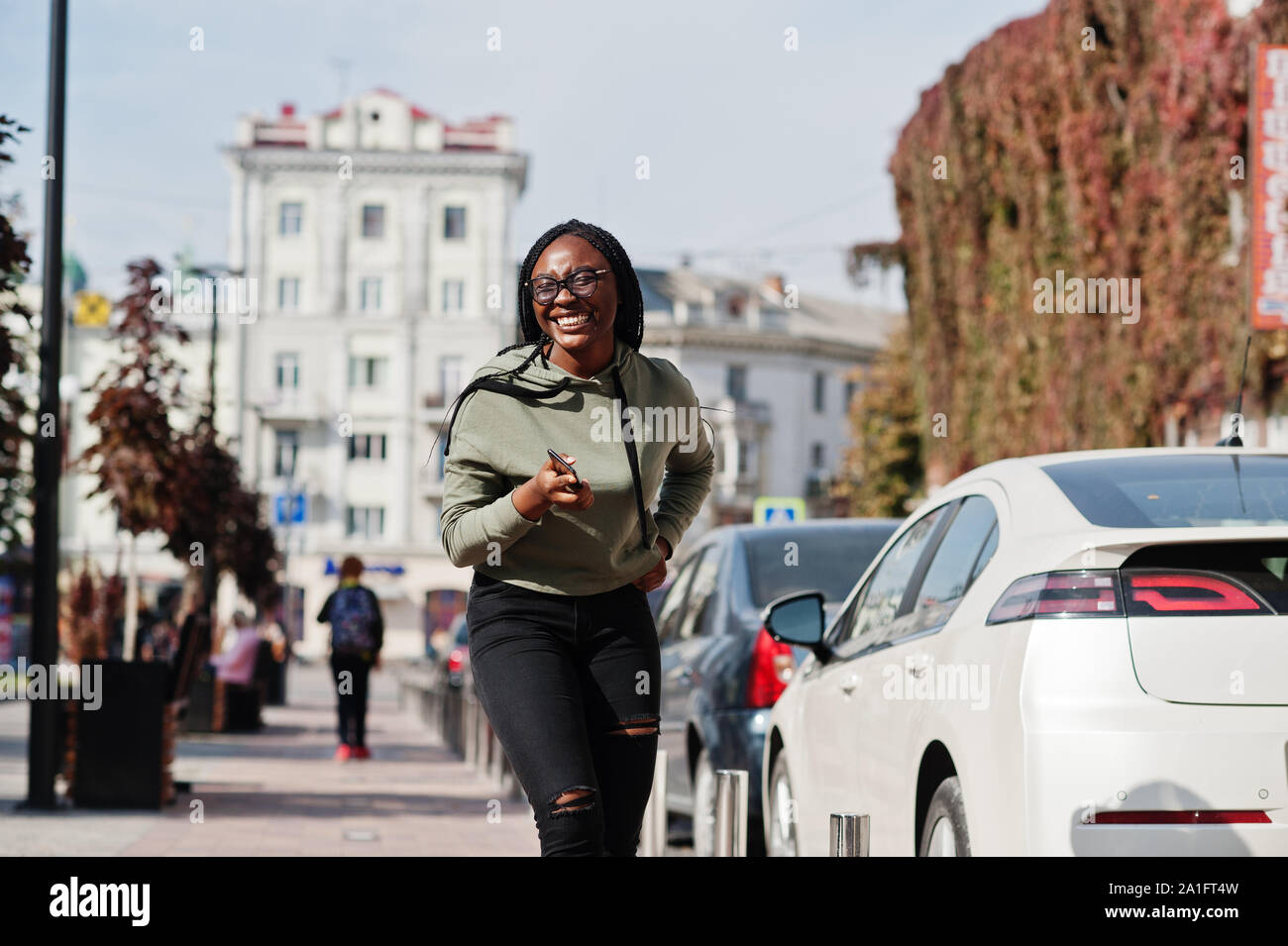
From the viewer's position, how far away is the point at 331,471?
77125 mm

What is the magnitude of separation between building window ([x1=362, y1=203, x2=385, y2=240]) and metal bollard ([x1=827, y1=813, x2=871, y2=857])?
75034 millimetres

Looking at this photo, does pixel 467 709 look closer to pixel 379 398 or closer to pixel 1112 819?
pixel 1112 819

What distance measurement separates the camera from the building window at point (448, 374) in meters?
78.0

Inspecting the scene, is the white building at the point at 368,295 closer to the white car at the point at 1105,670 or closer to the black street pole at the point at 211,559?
the black street pole at the point at 211,559

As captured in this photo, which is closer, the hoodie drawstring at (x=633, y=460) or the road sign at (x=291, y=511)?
the hoodie drawstring at (x=633, y=460)

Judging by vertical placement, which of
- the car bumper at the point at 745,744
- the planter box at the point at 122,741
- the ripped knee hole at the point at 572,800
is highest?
the ripped knee hole at the point at 572,800

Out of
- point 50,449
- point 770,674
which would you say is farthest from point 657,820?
point 50,449

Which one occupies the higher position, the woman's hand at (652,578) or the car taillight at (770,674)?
the woman's hand at (652,578)

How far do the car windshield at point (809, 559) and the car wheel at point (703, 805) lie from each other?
790 mm

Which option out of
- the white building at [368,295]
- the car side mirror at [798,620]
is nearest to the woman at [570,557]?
the car side mirror at [798,620]

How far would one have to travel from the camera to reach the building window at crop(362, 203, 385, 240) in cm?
7831

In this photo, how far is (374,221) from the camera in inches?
3083

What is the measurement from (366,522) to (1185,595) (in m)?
73.8
